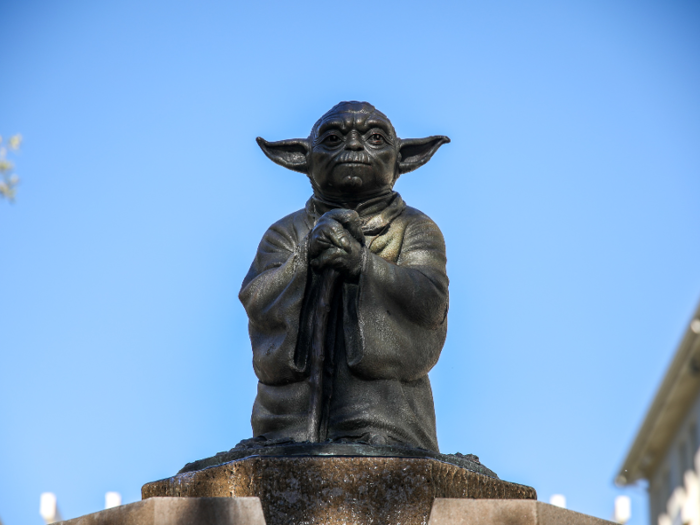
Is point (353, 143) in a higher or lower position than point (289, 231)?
higher

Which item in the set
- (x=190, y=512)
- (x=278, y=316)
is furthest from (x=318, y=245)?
(x=190, y=512)

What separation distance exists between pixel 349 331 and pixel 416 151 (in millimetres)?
1488

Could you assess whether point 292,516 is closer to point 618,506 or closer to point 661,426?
point 618,506

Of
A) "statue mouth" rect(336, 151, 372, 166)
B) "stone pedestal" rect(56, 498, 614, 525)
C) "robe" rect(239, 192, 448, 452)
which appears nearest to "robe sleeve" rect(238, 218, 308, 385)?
"robe" rect(239, 192, 448, 452)

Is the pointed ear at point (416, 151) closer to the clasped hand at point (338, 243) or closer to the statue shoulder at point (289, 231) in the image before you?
the statue shoulder at point (289, 231)

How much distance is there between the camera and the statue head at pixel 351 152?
6980mm

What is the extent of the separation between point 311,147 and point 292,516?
259 centimetres

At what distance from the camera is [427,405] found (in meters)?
6.77

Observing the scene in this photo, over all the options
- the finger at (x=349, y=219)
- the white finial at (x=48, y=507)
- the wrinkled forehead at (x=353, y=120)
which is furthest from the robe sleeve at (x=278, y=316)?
the white finial at (x=48, y=507)

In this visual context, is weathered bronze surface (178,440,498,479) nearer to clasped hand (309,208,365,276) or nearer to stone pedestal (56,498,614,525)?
stone pedestal (56,498,614,525)

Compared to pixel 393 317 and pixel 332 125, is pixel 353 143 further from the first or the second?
pixel 393 317

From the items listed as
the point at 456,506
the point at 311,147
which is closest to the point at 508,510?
the point at 456,506

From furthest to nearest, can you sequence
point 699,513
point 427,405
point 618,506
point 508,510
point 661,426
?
point 661,426
point 699,513
point 618,506
point 427,405
point 508,510

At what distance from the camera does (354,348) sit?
A: 6516 mm
